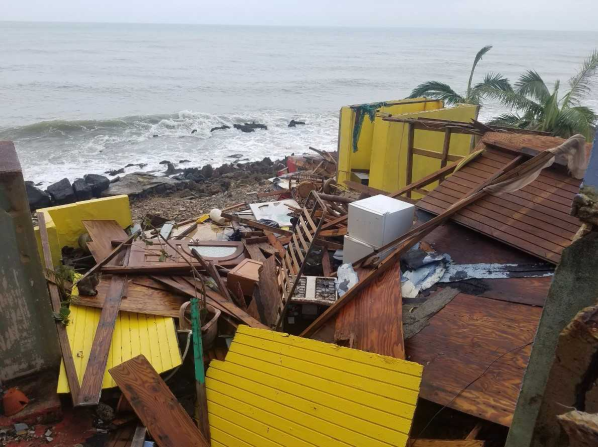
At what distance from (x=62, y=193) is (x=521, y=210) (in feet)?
47.8

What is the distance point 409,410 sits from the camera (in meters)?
3.53

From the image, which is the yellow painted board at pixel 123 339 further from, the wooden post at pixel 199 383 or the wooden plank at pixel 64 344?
the wooden post at pixel 199 383

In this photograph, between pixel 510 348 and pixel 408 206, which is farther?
pixel 408 206

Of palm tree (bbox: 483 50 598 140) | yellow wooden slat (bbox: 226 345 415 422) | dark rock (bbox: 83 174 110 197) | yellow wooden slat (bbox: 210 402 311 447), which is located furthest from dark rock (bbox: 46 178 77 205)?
palm tree (bbox: 483 50 598 140)

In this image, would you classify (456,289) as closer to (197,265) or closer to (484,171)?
(484,171)

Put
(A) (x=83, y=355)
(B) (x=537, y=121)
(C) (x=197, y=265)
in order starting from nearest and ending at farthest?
(A) (x=83, y=355) < (C) (x=197, y=265) < (B) (x=537, y=121)

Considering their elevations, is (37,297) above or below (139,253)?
above

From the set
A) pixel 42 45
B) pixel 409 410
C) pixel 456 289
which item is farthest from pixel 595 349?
pixel 42 45

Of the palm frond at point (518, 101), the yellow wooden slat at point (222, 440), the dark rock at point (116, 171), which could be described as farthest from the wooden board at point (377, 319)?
the dark rock at point (116, 171)

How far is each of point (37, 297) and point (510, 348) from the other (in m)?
4.53

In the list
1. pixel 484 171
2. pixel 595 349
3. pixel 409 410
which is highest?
Result: pixel 595 349

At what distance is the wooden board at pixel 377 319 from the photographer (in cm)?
445

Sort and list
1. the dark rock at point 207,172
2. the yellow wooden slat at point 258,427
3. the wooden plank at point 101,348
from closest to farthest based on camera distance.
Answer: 1. the yellow wooden slat at point 258,427
2. the wooden plank at point 101,348
3. the dark rock at point 207,172

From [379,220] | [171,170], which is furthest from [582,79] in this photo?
[171,170]
